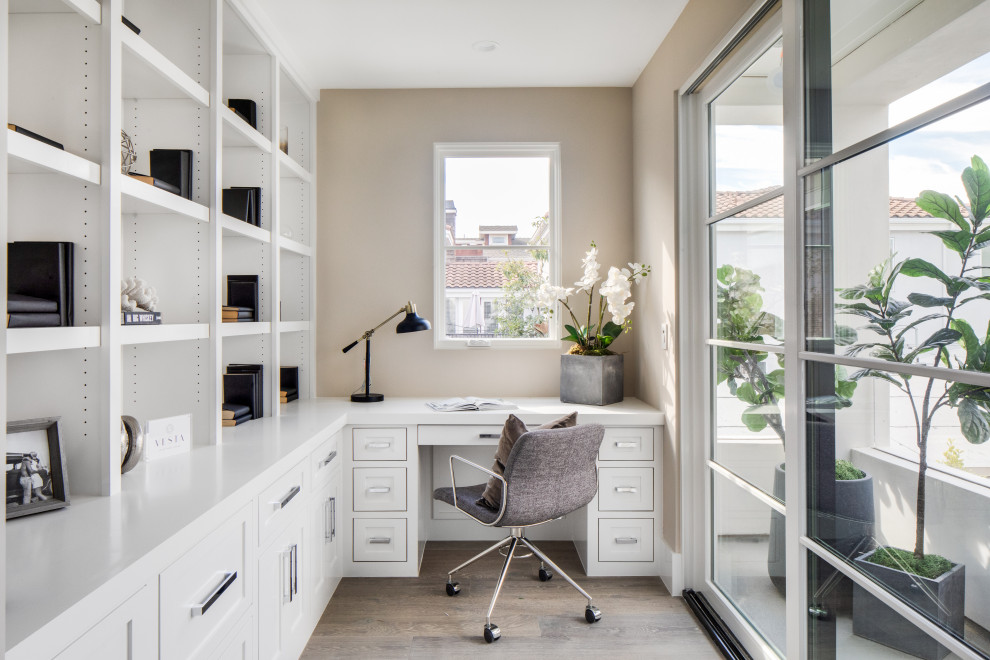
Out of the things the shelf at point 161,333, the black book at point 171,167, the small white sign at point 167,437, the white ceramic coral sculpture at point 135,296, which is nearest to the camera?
the shelf at point 161,333

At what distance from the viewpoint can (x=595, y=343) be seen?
10.2ft

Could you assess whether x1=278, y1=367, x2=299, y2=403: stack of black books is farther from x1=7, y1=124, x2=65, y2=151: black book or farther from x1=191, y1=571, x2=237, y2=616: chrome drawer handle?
x1=7, y1=124, x2=65, y2=151: black book

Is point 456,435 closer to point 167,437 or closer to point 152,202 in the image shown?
point 167,437

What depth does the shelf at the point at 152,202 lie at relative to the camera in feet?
5.23

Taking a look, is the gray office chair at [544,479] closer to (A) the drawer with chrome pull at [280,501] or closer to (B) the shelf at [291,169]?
(A) the drawer with chrome pull at [280,501]

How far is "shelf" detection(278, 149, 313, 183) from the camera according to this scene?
2.79 metres

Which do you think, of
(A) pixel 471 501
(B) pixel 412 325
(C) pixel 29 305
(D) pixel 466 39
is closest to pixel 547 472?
(A) pixel 471 501

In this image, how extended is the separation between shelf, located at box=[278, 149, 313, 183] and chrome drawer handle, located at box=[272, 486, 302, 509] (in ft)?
5.21

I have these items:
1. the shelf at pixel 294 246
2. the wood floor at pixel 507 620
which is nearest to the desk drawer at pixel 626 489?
the wood floor at pixel 507 620

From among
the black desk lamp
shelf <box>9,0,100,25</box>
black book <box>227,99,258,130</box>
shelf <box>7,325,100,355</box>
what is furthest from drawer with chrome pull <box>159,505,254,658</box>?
black book <box>227,99,258,130</box>

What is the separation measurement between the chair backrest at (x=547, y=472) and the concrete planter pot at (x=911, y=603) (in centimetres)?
101

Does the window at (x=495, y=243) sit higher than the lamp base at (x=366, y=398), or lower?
higher

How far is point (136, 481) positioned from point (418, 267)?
2.02 m

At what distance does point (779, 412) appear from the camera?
1.79m
